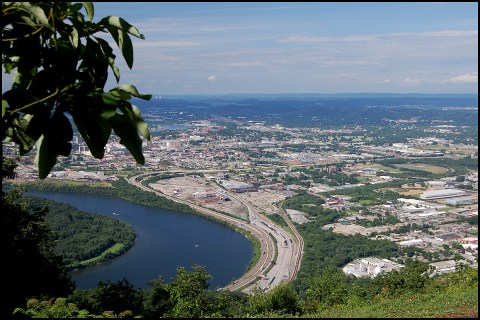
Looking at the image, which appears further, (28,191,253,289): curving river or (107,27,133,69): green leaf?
(28,191,253,289): curving river

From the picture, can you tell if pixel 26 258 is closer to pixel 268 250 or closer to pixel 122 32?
pixel 122 32

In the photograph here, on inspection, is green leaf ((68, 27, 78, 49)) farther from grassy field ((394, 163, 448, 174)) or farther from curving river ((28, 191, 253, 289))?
grassy field ((394, 163, 448, 174))

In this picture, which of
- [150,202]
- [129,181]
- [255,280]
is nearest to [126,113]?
[255,280]

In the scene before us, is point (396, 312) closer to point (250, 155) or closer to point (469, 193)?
point (469, 193)

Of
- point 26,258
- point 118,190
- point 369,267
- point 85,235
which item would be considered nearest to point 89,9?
point 26,258

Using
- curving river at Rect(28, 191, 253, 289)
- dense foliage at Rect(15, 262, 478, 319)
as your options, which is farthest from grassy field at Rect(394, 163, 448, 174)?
dense foliage at Rect(15, 262, 478, 319)

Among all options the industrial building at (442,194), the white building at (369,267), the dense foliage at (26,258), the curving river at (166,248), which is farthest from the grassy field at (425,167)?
the dense foliage at (26,258)
